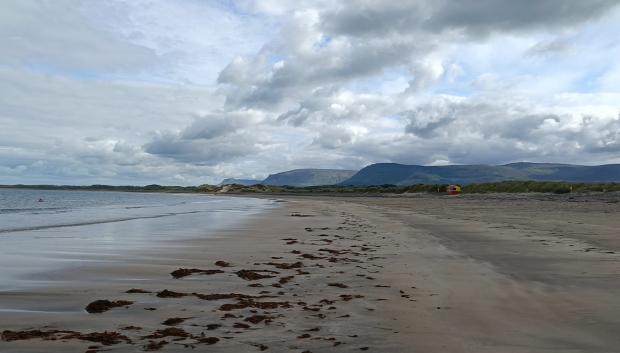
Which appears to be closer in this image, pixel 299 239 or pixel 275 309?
pixel 275 309

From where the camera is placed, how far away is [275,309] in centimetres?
666

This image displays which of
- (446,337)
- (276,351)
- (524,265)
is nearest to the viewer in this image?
(276,351)

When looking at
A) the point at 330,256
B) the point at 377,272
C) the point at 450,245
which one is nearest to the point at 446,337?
the point at 377,272

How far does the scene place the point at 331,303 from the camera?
7020mm

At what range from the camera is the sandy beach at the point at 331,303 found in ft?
16.9

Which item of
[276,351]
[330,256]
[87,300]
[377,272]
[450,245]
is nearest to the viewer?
[276,351]

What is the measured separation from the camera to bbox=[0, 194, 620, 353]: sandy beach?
514 centimetres

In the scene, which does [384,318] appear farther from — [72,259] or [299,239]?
[299,239]

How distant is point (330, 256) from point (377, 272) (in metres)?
2.75

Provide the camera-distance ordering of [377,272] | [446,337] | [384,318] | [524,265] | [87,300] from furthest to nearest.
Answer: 1. [524,265]
2. [377,272]
3. [87,300]
4. [384,318]
5. [446,337]

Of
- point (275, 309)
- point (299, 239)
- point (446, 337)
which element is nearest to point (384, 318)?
point (446, 337)

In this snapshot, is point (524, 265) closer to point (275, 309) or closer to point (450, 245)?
point (450, 245)

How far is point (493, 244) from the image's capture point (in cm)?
1446

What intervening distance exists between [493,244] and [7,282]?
12.9m
